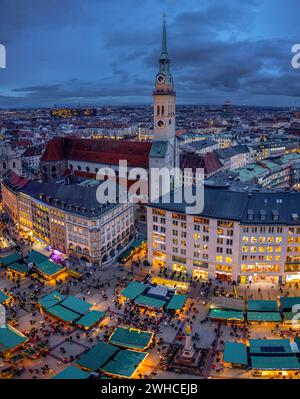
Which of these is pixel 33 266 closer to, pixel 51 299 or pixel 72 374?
pixel 51 299

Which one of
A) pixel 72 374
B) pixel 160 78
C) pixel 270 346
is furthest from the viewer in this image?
pixel 160 78

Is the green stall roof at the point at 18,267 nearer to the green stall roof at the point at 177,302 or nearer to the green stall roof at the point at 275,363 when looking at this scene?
the green stall roof at the point at 177,302

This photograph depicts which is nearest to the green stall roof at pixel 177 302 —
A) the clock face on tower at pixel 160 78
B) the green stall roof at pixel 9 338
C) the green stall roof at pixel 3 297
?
the green stall roof at pixel 9 338

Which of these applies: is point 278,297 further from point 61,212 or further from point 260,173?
point 260,173

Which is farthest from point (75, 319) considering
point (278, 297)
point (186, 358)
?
point (278, 297)

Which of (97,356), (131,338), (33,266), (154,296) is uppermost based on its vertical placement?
(33,266)

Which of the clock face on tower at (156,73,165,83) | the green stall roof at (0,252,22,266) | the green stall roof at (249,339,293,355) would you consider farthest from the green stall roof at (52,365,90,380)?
the clock face on tower at (156,73,165,83)

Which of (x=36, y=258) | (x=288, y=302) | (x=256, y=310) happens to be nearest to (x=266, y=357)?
(x=256, y=310)
